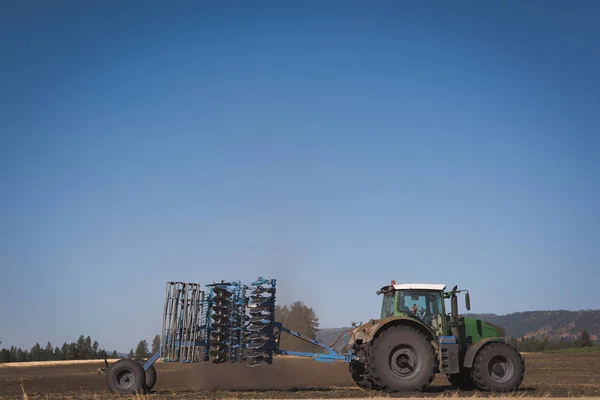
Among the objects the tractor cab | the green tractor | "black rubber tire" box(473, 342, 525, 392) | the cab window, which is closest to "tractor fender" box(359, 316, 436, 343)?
the green tractor

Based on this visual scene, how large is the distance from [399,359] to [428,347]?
3.03ft

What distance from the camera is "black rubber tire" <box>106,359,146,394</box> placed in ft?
58.4

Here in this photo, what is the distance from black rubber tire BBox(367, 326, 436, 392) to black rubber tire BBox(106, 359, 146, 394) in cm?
698

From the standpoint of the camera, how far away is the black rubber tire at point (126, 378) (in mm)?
17797

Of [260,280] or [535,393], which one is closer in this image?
[535,393]

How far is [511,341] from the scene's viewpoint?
61.3 feet

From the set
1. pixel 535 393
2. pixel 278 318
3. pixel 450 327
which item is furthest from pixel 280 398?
pixel 278 318

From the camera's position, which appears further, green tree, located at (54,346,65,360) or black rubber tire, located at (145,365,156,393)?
green tree, located at (54,346,65,360)

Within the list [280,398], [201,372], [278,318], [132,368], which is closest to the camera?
[280,398]

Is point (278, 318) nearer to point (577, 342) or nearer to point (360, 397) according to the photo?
point (577, 342)

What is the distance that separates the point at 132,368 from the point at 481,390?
10684 millimetres

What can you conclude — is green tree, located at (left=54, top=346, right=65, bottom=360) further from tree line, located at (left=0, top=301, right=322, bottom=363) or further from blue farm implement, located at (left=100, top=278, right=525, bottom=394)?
blue farm implement, located at (left=100, top=278, right=525, bottom=394)

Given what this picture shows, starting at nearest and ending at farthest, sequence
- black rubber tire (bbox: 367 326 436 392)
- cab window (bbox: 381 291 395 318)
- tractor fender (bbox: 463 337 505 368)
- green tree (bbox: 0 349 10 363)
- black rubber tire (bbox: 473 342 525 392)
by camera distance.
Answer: black rubber tire (bbox: 367 326 436 392)
black rubber tire (bbox: 473 342 525 392)
tractor fender (bbox: 463 337 505 368)
cab window (bbox: 381 291 395 318)
green tree (bbox: 0 349 10 363)

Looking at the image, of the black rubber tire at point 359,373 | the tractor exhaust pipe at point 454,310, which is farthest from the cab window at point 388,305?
the black rubber tire at point 359,373
